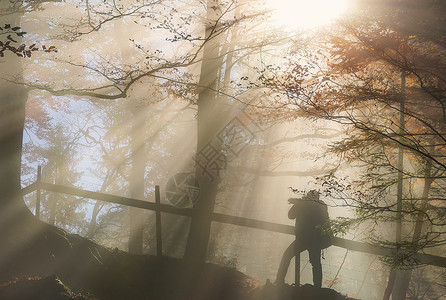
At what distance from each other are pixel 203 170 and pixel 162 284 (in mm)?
2651

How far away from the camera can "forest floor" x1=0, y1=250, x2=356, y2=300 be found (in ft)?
21.1

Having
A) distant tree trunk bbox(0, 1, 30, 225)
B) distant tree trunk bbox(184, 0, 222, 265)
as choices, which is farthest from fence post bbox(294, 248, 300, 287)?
distant tree trunk bbox(0, 1, 30, 225)

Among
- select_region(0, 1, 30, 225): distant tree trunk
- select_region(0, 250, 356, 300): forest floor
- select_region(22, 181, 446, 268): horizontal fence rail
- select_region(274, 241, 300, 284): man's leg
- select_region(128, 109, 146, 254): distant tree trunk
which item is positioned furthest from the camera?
select_region(128, 109, 146, 254): distant tree trunk

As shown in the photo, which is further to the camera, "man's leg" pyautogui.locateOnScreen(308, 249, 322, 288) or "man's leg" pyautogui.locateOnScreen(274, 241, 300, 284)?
"man's leg" pyautogui.locateOnScreen(274, 241, 300, 284)

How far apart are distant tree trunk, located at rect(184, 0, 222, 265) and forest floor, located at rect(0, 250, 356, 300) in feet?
1.43

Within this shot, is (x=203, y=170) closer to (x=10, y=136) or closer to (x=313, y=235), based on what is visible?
(x=313, y=235)

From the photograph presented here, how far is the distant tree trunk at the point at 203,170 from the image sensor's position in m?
7.79

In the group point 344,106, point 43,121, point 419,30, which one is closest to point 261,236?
point 43,121

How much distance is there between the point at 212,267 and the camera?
7625 millimetres

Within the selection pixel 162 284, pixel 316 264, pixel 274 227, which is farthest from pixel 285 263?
pixel 162 284

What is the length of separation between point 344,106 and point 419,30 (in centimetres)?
217

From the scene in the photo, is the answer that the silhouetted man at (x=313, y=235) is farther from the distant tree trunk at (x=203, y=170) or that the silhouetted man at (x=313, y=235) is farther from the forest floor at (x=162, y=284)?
the distant tree trunk at (x=203, y=170)

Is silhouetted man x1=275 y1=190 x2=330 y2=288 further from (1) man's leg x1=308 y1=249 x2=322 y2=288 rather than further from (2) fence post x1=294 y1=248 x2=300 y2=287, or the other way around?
(2) fence post x1=294 y1=248 x2=300 y2=287

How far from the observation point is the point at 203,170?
810cm
